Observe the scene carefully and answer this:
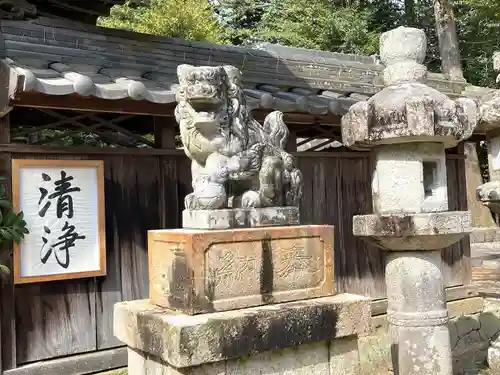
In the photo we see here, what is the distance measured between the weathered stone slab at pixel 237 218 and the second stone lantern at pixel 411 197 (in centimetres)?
128

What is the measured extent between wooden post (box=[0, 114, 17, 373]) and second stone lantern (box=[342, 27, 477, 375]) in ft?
11.3

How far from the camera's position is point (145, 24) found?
17.1 metres

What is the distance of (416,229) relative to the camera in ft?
16.9

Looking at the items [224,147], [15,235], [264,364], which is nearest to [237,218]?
[224,147]

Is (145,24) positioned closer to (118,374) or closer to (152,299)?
(118,374)

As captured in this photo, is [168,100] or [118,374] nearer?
[168,100]

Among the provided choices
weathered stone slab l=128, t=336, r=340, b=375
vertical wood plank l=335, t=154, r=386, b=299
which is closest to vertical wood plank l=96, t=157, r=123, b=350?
weathered stone slab l=128, t=336, r=340, b=375

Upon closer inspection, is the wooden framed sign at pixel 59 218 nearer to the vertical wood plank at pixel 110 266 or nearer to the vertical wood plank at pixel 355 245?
the vertical wood plank at pixel 110 266

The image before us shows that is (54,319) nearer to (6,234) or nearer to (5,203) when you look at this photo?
(6,234)

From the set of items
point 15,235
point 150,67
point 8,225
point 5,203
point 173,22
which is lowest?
point 15,235

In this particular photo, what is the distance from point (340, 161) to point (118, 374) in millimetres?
4387

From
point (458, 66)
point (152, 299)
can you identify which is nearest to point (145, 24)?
point (458, 66)

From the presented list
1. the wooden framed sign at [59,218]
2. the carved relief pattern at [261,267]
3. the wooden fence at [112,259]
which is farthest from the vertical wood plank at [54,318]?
the carved relief pattern at [261,267]

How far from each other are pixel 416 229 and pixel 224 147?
203 centimetres
